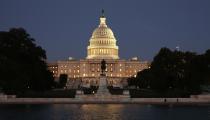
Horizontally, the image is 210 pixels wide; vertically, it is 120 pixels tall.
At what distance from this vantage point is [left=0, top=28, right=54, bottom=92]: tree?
81938mm

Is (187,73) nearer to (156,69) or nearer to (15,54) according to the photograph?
(156,69)

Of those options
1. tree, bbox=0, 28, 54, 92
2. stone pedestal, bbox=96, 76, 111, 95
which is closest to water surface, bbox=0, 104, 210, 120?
tree, bbox=0, 28, 54, 92

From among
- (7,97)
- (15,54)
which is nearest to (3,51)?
(15,54)

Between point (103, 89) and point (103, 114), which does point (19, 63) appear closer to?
point (103, 89)

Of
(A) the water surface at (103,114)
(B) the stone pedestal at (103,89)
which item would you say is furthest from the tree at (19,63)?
(A) the water surface at (103,114)

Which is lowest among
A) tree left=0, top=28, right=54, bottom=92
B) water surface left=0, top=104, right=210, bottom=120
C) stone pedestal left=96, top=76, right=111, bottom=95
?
water surface left=0, top=104, right=210, bottom=120

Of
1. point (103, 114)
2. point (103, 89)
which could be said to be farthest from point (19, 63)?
point (103, 114)

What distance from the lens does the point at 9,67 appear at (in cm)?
8031

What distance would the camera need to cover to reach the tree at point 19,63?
269 ft

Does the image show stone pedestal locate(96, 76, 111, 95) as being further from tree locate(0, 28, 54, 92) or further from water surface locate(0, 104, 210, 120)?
water surface locate(0, 104, 210, 120)

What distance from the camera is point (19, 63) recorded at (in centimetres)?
8806

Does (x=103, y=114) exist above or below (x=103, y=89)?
below

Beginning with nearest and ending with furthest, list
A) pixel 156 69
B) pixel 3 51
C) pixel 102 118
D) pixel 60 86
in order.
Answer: pixel 102 118
pixel 3 51
pixel 156 69
pixel 60 86

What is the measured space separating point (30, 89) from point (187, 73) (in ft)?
95.6
